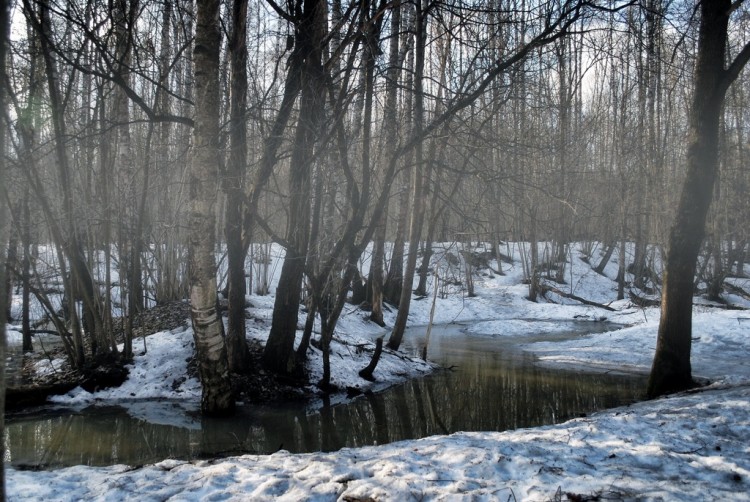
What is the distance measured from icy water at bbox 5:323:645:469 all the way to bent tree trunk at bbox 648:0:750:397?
1708mm

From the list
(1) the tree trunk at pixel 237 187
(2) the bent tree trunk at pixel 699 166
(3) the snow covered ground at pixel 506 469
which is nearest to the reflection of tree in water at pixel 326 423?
(1) the tree trunk at pixel 237 187

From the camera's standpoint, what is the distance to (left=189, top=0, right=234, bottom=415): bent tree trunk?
20.8 feet

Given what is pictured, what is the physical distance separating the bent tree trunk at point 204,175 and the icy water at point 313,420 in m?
1.23

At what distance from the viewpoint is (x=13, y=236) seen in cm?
1076

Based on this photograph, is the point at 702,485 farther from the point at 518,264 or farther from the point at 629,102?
the point at 518,264

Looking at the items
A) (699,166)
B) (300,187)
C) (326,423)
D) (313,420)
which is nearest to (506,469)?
(326,423)

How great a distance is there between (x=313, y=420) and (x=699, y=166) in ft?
21.4

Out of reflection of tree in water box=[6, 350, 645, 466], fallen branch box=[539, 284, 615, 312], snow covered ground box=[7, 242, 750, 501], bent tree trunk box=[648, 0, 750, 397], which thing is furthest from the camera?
fallen branch box=[539, 284, 615, 312]

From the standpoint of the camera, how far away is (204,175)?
6.33m

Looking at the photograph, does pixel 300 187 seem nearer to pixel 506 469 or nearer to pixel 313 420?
pixel 313 420

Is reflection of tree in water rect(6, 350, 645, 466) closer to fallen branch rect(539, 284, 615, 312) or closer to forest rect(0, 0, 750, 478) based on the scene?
forest rect(0, 0, 750, 478)

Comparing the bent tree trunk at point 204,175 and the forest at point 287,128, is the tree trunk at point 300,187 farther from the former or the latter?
the bent tree trunk at point 204,175

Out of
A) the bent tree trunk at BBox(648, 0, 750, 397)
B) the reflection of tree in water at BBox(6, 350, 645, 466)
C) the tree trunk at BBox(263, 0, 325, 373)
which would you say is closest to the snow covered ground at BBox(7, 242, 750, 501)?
the bent tree trunk at BBox(648, 0, 750, 397)

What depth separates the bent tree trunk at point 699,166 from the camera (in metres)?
7.30
